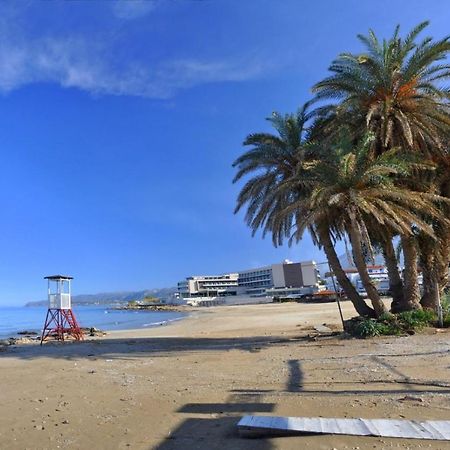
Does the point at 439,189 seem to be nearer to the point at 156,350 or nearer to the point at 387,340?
the point at 387,340

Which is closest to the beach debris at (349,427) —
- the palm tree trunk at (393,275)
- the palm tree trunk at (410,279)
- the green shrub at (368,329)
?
the green shrub at (368,329)

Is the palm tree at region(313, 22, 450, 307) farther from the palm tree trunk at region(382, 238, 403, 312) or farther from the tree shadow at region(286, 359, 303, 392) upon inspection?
the tree shadow at region(286, 359, 303, 392)

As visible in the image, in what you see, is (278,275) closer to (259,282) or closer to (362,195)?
(259,282)

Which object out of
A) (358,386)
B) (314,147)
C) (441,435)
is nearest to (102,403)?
(358,386)

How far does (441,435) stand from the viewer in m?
5.23

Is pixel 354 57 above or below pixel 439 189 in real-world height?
above

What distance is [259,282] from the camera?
6467 inches

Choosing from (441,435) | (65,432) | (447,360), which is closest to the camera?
(441,435)

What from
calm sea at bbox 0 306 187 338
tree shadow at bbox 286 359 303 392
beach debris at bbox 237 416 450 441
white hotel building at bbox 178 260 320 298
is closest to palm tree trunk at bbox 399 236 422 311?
tree shadow at bbox 286 359 303 392

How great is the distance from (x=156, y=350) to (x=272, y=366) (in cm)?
738

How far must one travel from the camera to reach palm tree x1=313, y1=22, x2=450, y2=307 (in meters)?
17.4

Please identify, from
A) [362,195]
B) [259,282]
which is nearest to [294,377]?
[362,195]

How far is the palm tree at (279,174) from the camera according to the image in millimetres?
19656

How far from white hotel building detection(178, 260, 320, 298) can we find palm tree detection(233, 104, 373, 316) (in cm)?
11236
